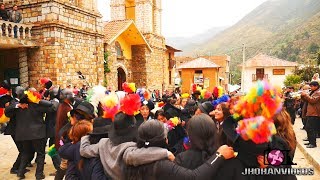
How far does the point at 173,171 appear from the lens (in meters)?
2.42

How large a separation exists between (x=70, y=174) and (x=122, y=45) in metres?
19.5

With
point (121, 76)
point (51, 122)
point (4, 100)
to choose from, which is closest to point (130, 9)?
point (121, 76)

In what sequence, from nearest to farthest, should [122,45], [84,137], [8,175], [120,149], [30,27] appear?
[120,149] → [84,137] → [8,175] → [30,27] → [122,45]

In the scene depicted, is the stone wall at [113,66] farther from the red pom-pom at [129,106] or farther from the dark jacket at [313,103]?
the red pom-pom at [129,106]

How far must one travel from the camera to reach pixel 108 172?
2.87m

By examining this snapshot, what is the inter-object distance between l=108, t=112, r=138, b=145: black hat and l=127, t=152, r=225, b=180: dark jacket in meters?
0.33

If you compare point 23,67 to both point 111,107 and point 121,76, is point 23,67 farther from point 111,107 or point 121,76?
point 111,107

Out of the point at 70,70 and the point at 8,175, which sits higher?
the point at 70,70

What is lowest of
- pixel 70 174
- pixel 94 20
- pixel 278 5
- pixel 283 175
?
pixel 70 174

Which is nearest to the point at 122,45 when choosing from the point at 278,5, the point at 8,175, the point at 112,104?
the point at 8,175

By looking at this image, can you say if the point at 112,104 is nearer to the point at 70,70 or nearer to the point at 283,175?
the point at 283,175

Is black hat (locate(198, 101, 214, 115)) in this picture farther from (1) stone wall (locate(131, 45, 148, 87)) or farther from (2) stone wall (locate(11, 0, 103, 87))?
(1) stone wall (locate(131, 45, 148, 87))

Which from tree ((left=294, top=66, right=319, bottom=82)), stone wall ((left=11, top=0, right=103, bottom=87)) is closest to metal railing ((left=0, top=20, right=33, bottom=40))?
stone wall ((left=11, top=0, right=103, bottom=87))

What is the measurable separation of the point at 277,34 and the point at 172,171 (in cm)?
10113
